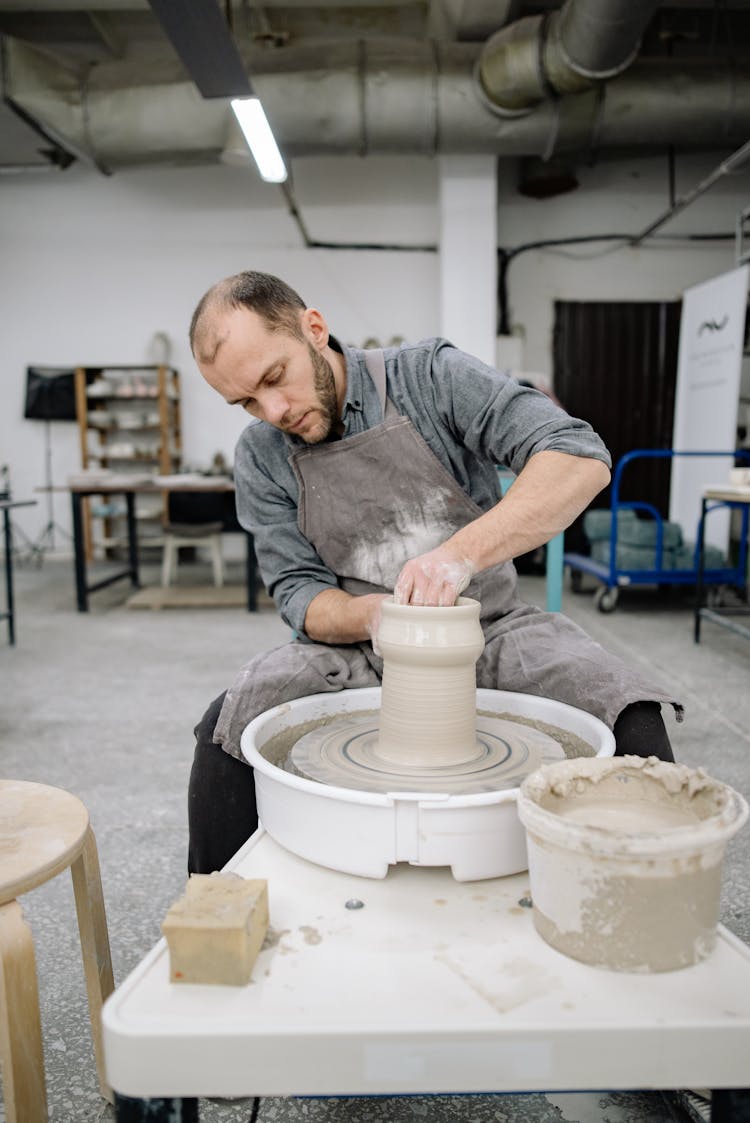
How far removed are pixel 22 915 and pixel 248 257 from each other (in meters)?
7.20

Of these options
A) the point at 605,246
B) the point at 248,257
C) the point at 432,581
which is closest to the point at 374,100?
the point at 248,257

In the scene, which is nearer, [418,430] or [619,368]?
[418,430]

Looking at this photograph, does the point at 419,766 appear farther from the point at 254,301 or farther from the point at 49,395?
the point at 49,395

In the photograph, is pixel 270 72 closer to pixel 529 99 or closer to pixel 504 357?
pixel 529 99

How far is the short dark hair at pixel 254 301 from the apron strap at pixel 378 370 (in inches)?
7.9

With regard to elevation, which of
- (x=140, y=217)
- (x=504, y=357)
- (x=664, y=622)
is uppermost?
(x=140, y=217)

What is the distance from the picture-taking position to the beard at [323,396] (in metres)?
1.35

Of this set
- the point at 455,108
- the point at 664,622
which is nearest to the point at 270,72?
the point at 455,108

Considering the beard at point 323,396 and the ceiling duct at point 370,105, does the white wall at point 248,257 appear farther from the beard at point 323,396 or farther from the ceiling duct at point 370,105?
the beard at point 323,396

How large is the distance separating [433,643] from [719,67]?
18.6 ft

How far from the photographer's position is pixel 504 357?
6637 mm

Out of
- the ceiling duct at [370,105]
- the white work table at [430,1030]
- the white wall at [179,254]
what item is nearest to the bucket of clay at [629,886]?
the white work table at [430,1030]

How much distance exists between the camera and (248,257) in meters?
7.35

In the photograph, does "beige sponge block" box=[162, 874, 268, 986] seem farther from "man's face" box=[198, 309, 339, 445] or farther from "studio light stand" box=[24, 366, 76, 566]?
"studio light stand" box=[24, 366, 76, 566]
